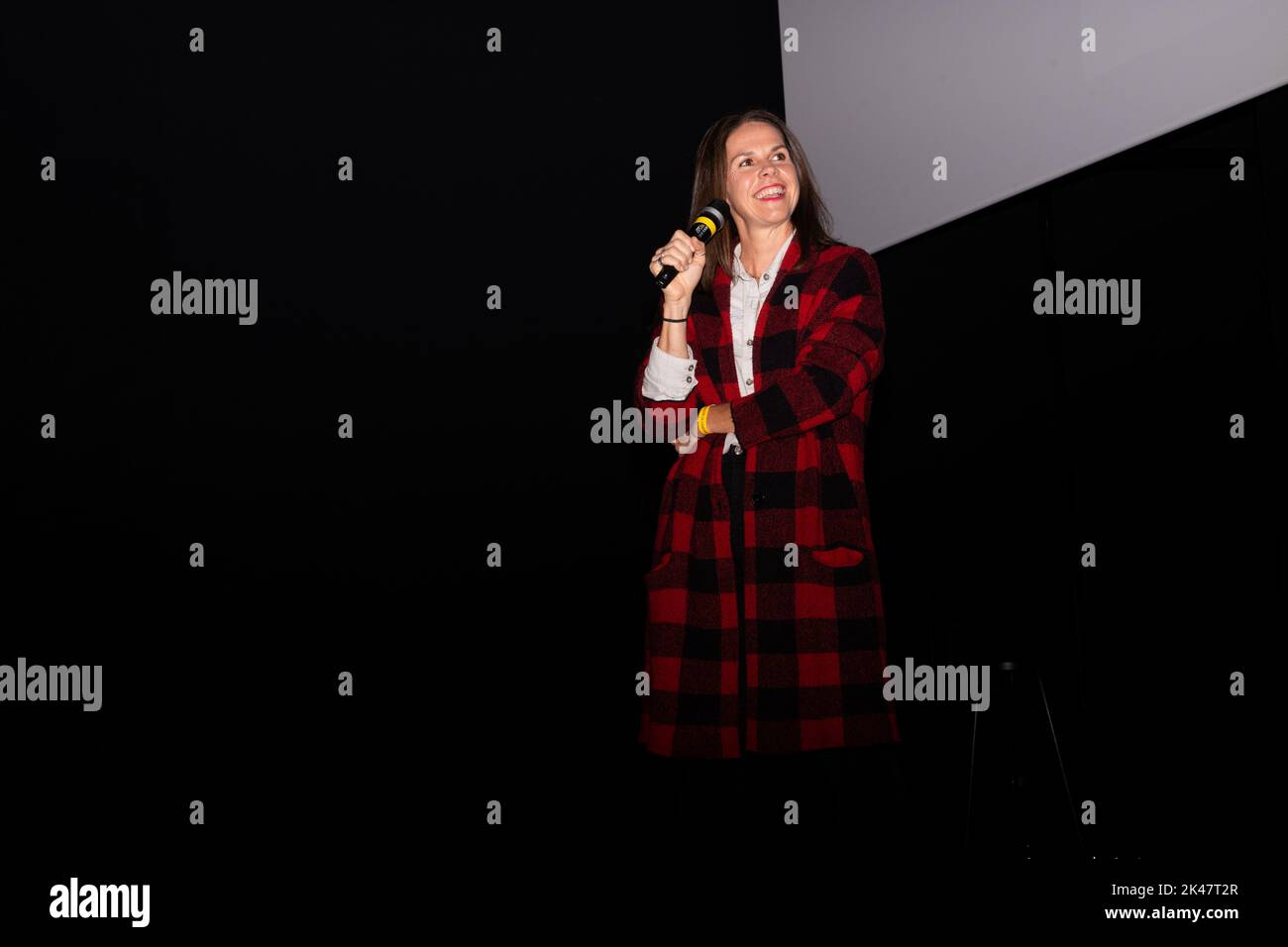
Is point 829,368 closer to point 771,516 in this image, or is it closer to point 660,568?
point 771,516

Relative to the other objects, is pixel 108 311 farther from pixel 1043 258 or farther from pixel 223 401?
pixel 1043 258

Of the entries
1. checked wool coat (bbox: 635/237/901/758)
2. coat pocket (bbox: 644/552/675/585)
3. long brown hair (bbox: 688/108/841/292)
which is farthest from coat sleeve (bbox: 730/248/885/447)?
coat pocket (bbox: 644/552/675/585)

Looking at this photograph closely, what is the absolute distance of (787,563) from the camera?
170 cm

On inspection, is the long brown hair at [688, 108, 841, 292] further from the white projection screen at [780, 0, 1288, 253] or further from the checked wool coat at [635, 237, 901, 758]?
the white projection screen at [780, 0, 1288, 253]

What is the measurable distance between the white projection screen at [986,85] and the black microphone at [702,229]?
71cm

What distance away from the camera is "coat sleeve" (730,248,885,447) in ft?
A: 5.46

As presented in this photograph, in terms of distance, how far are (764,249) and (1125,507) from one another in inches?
30.3

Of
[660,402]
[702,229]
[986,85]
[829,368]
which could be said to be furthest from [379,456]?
[986,85]

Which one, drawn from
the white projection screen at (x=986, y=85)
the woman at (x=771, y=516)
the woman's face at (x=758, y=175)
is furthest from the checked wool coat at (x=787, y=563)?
the white projection screen at (x=986, y=85)

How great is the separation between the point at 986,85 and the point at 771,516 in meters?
1.21

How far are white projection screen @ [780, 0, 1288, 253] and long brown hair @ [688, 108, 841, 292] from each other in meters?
0.53

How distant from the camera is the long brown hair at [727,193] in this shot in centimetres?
185
